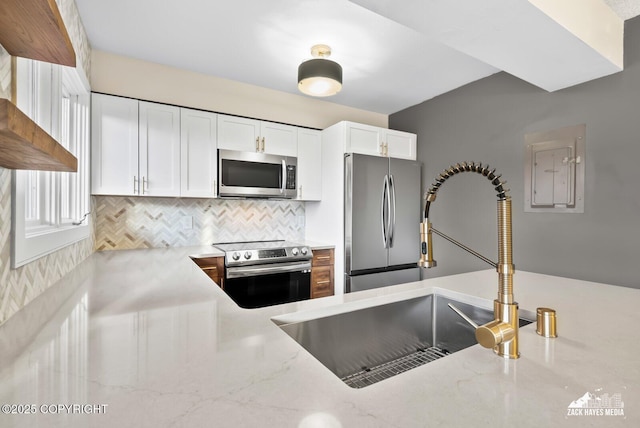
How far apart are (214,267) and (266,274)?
45 centimetres

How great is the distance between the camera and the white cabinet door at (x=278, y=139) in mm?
3004

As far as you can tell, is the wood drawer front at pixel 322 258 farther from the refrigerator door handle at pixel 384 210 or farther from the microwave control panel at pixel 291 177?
the microwave control panel at pixel 291 177

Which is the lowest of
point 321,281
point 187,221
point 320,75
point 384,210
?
point 321,281

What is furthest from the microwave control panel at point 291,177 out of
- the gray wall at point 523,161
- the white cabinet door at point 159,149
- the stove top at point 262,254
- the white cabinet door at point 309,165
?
the gray wall at point 523,161

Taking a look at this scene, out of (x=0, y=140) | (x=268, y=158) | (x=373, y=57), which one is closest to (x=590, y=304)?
(x=0, y=140)

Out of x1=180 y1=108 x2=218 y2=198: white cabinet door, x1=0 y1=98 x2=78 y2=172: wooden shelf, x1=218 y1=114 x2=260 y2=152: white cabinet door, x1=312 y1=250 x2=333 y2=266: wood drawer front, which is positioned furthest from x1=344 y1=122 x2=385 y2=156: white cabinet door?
x1=0 y1=98 x2=78 y2=172: wooden shelf

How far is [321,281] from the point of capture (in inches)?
118

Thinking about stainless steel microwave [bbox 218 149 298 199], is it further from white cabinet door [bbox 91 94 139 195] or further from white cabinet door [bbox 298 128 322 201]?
white cabinet door [bbox 91 94 139 195]

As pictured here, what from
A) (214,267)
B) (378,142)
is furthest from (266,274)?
(378,142)

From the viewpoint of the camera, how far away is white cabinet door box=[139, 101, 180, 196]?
8.18ft

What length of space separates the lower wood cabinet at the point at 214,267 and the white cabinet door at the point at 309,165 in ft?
3.60

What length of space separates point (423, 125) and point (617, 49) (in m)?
1.69

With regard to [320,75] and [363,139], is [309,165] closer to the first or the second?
[363,139]

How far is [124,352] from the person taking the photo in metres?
0.70
